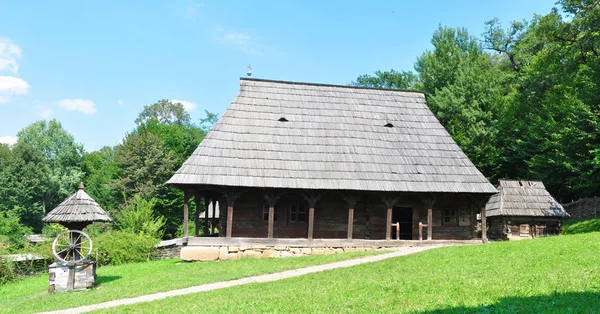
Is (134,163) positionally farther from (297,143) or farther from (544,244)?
(544,244)

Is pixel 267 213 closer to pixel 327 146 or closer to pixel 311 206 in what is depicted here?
→ pixel 311 206

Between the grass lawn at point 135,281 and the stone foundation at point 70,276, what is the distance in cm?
32

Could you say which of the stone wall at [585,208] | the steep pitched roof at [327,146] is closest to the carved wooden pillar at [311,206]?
the steep pitched roof at [327,146]

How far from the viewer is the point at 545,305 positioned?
686 cm

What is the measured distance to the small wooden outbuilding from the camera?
22.5m

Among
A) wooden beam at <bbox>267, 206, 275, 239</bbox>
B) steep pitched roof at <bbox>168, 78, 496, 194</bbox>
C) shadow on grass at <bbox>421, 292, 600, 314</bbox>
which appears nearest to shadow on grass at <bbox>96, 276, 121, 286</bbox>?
steep pitched roof at <bbox>168, 78, 496, 194</bbox>

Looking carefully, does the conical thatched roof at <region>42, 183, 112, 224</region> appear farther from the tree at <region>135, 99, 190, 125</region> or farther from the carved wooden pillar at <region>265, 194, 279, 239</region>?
the tree at <region>135, 99, 190, 125</region>

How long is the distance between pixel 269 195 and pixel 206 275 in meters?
5.13

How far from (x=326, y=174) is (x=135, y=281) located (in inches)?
325

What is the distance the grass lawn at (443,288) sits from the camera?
7301mm

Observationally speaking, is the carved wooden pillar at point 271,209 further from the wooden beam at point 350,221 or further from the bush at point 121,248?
the bush at point 121,248

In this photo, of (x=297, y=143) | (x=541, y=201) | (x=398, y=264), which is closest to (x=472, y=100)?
(x=541, y=201)

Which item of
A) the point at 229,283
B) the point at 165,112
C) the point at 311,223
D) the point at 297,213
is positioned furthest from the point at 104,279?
the point at 165,112

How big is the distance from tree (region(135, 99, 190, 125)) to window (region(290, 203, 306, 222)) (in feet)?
151
